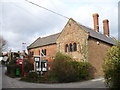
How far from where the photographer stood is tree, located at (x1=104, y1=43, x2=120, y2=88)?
8844 millimetres

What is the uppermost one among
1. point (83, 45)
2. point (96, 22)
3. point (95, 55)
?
point (96, 22)

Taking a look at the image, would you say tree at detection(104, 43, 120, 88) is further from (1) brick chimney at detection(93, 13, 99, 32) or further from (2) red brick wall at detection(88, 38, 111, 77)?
(1) brick chimney at detection(93, 13, 99, 32)

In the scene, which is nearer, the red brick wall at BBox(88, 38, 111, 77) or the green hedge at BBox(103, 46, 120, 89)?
the green hedge at BBox(103, 46, 120, 89)

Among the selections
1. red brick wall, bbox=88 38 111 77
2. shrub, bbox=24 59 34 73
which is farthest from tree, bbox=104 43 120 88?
shrub, bbox=24 59 34 73

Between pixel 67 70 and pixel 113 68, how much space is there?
7775 millimetres

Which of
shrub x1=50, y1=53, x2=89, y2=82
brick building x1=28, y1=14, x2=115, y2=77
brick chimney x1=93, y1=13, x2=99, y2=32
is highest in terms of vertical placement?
brick chimney x1=93, y1=13, x2=99, y2=32

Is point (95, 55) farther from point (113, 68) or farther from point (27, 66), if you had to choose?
point (113, 68)

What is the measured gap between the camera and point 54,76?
16938mm

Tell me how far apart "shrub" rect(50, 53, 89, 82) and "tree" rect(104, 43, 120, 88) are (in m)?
7.11

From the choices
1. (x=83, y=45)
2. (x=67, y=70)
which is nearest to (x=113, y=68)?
(x=67, y=70)

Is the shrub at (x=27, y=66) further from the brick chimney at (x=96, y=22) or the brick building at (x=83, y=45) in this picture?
the brick chimney at (x=96, y=22)

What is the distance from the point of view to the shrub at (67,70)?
16.3 m

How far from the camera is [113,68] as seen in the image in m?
9.22

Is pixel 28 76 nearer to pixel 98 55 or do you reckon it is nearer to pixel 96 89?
pixel 96 89
